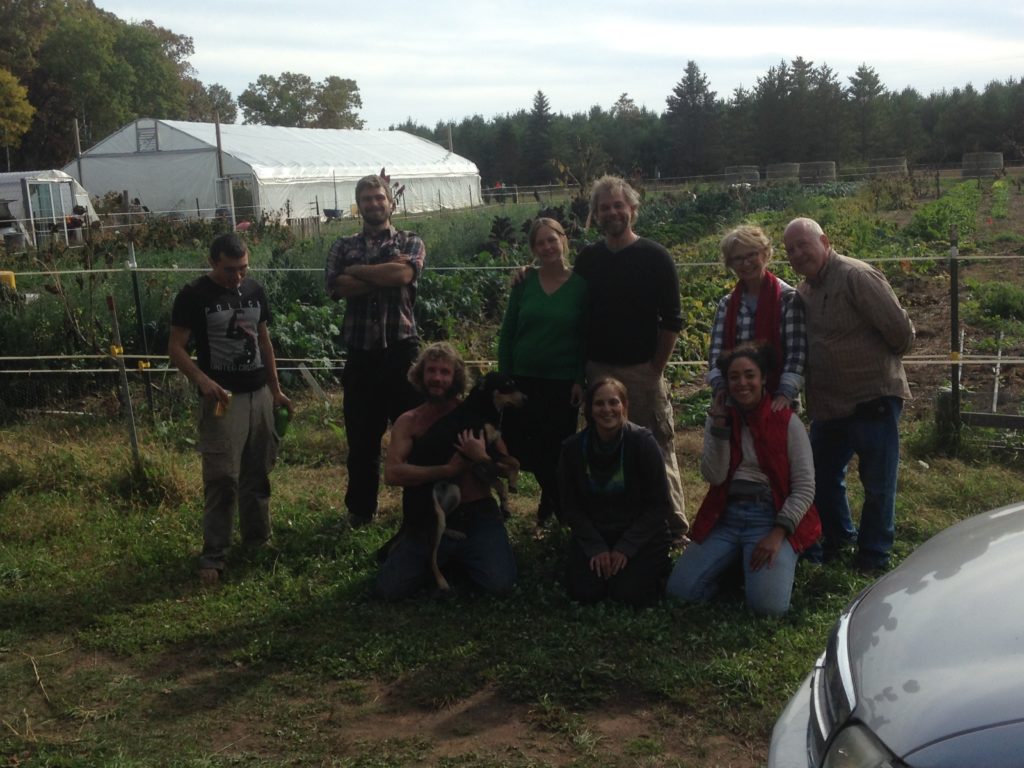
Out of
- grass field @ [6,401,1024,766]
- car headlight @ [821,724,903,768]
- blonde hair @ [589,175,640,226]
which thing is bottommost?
grass field @ [6,401,1024,766]

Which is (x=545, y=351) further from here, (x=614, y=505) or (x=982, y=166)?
(x=982, y=166)

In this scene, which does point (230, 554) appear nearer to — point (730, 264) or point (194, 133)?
point (730, 264)

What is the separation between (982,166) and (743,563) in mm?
45830

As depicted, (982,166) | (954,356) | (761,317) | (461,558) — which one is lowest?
(461,558)

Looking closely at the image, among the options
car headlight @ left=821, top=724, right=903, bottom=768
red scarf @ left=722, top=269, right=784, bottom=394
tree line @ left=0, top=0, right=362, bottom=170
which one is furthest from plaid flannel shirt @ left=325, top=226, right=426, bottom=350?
tree line @ left=0, top=0, right=362, bottom=170

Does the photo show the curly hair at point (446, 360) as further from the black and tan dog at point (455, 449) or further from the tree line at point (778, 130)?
the tree line at point (778, 130)

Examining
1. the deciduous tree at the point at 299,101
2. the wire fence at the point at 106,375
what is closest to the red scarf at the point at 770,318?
the wire fence at the point at 106,375

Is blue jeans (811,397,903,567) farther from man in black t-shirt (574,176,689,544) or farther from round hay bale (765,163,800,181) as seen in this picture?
round hay bale (765,163,800,181)

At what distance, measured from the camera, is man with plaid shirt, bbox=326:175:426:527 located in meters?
5.73

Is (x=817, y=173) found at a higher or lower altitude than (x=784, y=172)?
lower

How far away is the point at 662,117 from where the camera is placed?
230 ft

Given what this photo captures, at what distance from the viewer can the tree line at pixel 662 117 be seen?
2074 inches

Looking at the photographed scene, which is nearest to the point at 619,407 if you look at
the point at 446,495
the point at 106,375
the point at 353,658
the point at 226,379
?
the point at 446,495

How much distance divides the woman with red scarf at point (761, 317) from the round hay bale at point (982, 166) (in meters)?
43.3
